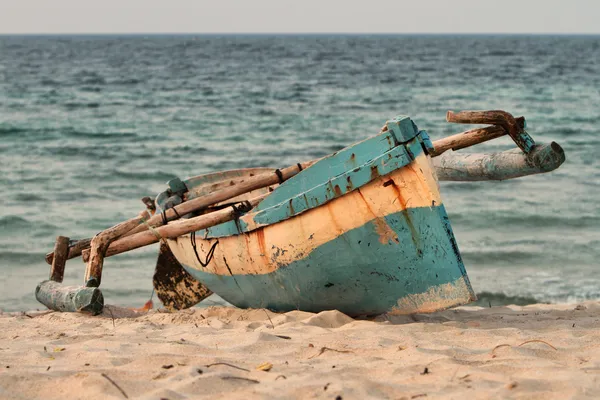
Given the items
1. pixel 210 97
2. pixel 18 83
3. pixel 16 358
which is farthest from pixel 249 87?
pixel 16 358

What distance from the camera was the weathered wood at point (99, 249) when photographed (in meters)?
6.64

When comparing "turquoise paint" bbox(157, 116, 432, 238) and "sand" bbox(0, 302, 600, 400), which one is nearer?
"sand" bbox(0, 302, 600, 400)

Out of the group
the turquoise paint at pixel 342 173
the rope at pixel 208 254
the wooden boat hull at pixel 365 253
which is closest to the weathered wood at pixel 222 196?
the rope at pixel 208 254

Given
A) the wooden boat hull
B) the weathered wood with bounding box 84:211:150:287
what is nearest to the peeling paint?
the wooden boat hull

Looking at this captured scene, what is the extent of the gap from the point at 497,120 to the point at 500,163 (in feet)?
1.94

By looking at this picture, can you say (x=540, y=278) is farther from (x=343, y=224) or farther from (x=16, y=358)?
(x=16, y=358)

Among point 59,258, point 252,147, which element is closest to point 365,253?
point 59,258

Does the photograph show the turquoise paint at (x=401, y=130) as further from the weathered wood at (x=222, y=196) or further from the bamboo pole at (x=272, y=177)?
the weathered wood at (x=222, y=196)

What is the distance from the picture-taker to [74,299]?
6320mm

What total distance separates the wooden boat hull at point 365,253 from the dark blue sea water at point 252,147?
3154 mm

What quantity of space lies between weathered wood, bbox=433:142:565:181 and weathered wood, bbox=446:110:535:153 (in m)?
0.09

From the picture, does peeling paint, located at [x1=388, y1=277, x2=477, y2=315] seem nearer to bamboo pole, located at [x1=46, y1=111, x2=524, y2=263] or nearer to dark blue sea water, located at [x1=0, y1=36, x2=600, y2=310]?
bamboo pole, located at [x1=46, y1=111, x2=524, y2=263]

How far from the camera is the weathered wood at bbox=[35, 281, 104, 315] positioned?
6.25 meters

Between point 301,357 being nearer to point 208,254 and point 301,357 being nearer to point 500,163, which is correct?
point 208,254
